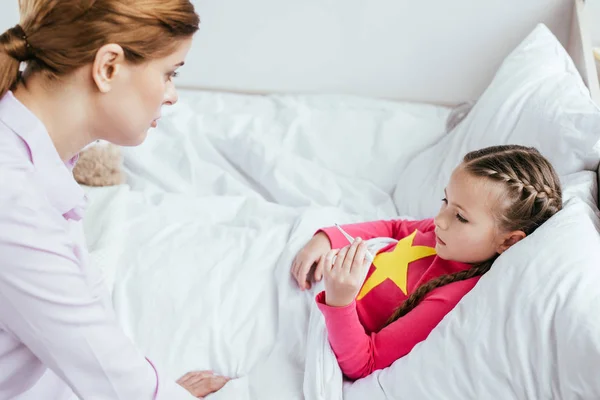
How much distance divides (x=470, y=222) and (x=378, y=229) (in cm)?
31

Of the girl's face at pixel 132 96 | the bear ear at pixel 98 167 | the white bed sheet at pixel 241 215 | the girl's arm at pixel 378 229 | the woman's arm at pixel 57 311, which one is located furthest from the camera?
the bear ear at pixel 98 167

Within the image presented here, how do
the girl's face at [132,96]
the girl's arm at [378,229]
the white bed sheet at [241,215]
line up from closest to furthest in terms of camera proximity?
the girl's face at [132,96]
the white bed sheet at [241,215]
the girl's arm at [378,229]

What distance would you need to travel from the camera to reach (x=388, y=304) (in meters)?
1.15

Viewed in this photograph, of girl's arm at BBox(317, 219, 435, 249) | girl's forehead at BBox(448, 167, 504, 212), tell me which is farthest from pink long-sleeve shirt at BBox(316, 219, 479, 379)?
girl's forehead at BBox(448, 167, 504, 212)

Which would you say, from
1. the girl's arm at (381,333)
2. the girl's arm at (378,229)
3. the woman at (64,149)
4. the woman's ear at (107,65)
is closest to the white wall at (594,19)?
the girl's arm at (378,229)

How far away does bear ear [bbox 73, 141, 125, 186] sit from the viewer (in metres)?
1.53

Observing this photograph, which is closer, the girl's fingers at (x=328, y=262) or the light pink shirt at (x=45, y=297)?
the light pink shirt at (x=45, y=297)

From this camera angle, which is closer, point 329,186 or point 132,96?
point 132,96

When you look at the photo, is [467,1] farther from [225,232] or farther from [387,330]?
[387,330]

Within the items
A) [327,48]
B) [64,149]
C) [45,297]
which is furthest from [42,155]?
[327,48]

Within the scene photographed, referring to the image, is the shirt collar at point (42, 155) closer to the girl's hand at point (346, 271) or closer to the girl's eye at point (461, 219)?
the girl's hand at point (346, 271)

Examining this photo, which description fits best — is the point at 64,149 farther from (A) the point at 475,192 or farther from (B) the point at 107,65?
(A) the point at 475,192

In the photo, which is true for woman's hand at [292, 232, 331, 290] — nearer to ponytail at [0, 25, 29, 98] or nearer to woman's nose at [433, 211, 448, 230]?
woman's nose at [433, 211, 448, 230]

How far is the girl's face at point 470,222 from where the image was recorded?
1034 mm
